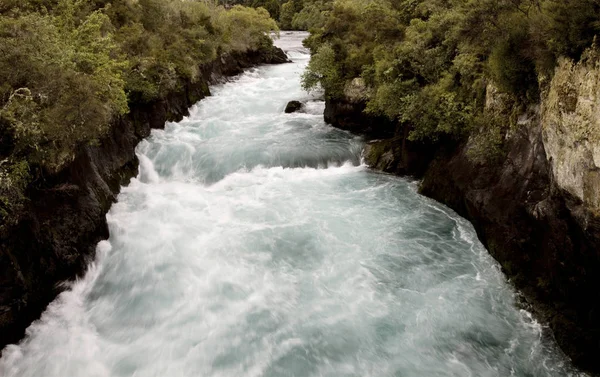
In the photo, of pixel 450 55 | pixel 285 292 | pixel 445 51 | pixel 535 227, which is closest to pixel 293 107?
pixel 445 51

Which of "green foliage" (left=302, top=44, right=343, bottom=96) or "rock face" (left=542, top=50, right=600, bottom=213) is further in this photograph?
"green foliage" (left=302, top=44, right=343, bottom=96)

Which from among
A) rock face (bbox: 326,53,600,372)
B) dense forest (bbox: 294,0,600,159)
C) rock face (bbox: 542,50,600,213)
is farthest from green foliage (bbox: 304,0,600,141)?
rock face (bbox: 326,53,600,372)

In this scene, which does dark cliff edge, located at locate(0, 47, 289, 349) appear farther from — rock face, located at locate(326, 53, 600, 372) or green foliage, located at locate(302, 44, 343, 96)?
rock face, located at locate(326, 53, 600, 372)

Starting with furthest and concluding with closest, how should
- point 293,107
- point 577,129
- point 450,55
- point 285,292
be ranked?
1. point 293,107
2. point 450,55
3. point 285,292
4. point 577,129

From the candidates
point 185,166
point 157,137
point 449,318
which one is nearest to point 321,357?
point 449,318

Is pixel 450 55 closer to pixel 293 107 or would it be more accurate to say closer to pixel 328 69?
pixel 328 69
